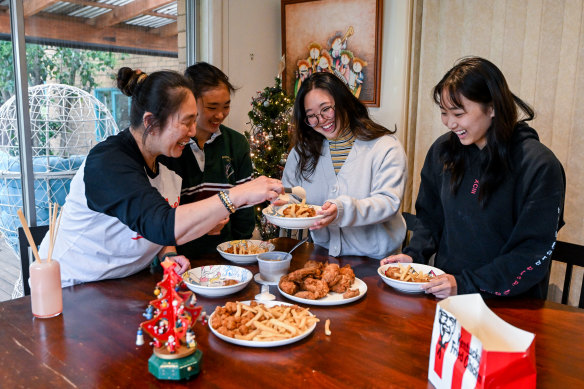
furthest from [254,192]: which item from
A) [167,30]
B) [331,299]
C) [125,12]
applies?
[167,30]

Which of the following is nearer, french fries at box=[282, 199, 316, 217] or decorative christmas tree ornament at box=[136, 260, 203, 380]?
decorative christmas tree ornament at box=[136, 260, 203, 380]

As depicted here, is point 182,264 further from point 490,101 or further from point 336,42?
point 336,42

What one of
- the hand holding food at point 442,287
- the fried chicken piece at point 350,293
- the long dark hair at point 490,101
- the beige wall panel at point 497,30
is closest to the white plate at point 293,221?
the fried chicken piece at point 350,293

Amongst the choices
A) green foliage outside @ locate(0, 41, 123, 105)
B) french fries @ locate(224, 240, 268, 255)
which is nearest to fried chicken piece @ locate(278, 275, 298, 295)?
french fries @ locate(224, 240, 268, 255)

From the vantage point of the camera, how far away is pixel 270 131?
3.99 m

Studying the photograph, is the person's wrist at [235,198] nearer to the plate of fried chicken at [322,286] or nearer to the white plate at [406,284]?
the plate of fried chicken at [322,286]

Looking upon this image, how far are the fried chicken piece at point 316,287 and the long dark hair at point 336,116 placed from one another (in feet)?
2.70

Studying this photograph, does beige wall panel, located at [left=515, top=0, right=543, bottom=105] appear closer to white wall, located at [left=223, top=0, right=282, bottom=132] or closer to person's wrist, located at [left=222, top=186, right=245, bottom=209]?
white wall, located at [left=223, top=0, right=282, bottom=132]

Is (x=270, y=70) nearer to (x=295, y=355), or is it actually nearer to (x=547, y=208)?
(x=547, y=208)

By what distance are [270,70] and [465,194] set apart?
310cm

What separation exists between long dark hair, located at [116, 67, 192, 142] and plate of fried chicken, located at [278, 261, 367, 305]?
703 mm

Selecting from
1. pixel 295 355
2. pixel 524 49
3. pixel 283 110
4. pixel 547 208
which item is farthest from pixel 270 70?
pixel 295 355

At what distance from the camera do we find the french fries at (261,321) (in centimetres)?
128

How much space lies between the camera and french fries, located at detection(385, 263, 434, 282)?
1.67 m
